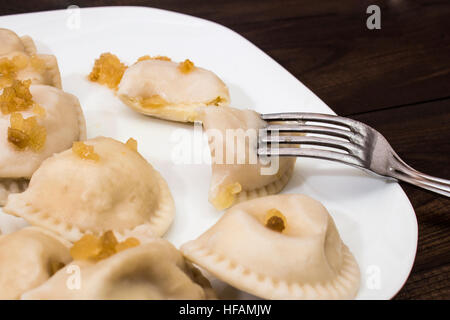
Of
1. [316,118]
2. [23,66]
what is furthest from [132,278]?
[23,66]

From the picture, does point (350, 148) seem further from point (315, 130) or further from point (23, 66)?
point (23, 66)

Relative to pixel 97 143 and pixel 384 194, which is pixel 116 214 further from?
pixel 384 194

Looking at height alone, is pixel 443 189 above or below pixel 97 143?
below

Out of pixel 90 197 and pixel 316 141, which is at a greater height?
pixel 316 141

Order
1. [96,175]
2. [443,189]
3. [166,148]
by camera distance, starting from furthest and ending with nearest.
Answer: [166,148], [443,189], [96,175]

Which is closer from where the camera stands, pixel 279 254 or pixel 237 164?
pixel 279 254

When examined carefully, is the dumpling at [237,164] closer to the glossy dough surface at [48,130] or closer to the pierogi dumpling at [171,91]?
the pierogi dumpling at [171,91]
